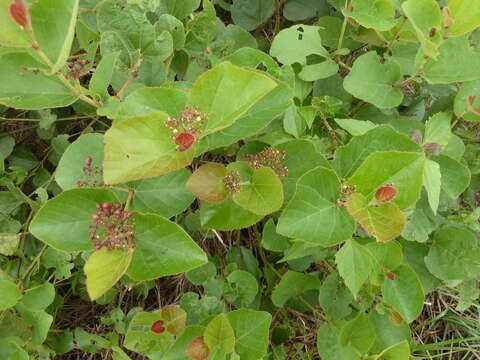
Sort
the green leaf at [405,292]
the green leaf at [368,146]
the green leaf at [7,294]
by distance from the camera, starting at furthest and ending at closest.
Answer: the green leaf at [405,292] → the green leaf at [7,294] → the green leaf at [368,146]

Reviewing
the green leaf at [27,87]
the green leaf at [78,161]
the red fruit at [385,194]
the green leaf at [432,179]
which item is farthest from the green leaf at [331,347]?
the green leaf at [27,87]

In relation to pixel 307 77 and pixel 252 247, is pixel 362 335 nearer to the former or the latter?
pixel 252 247

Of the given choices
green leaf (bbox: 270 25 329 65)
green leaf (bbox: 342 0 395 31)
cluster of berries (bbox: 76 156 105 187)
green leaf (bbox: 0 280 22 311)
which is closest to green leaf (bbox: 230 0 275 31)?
green leaf (bbox: 270 25 329 65)

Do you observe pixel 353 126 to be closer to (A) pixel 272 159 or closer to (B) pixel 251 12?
(A) pixel 272 159

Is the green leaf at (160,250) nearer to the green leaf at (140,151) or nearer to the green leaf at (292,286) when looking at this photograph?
the green leaf at (140,151)

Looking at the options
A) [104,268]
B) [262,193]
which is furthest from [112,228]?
[262,193]

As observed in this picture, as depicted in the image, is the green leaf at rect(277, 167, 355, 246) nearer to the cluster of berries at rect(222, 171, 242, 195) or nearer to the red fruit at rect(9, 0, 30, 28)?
the cluster of berries at rect(222, 171, 242, 195)

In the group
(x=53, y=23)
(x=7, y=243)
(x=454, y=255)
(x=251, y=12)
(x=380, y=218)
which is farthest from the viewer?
(x=251, y=12)
